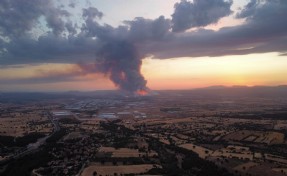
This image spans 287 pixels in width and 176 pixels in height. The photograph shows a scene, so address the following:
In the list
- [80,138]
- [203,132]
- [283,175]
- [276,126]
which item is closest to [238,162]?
[283,175]

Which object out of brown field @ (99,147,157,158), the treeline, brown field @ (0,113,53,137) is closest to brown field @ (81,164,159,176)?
brown field @ (99,147,157,158)

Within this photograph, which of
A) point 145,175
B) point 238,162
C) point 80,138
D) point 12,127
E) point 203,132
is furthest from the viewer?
point 12,127

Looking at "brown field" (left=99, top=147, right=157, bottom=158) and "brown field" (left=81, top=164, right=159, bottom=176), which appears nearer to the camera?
"brown field" (left=81, top=164, right=159, bottom=176)

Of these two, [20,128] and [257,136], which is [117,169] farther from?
[20,128]

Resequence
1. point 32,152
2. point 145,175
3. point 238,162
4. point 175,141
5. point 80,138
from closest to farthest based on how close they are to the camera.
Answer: point 145,175 < point 238,162 < point 32,152 < point 175,141 < point 80,138

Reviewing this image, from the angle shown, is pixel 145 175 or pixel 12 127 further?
pixel 12 127

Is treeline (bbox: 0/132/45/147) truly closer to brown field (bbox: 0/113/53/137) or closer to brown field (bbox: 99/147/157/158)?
brown field (bbox: 0/113/53/137)

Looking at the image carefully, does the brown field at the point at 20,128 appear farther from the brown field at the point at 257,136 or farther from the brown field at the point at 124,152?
the brown field at the point at 257,136

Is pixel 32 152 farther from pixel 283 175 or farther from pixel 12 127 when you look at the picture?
pixel 283 175
